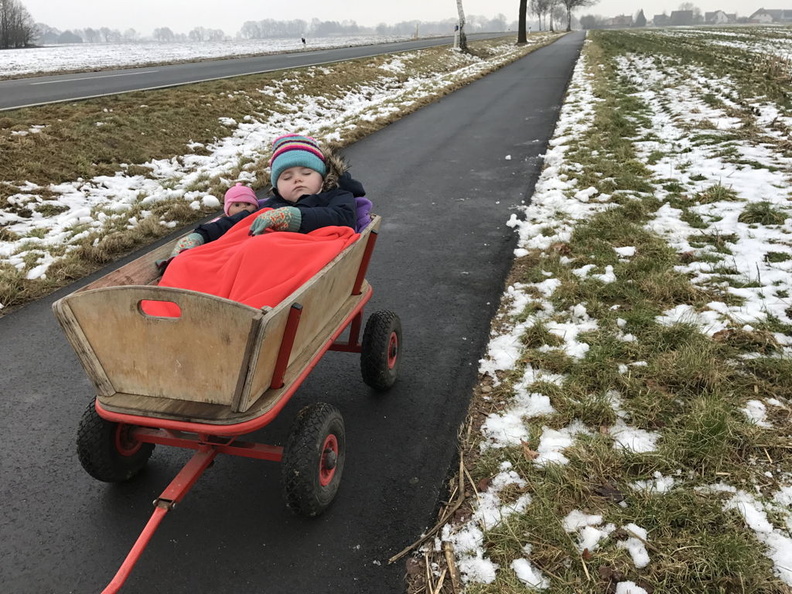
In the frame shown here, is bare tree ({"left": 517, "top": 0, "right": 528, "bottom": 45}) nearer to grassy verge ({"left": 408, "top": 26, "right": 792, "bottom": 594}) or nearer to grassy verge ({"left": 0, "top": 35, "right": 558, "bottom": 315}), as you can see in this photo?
grassy verge ({"left": 0, "top": 35, "right": 558, "bottom": 315})

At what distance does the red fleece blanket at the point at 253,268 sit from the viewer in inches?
91.7

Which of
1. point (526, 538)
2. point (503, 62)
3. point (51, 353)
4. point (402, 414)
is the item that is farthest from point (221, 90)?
point (503, 62)

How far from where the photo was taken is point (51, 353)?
370 cm

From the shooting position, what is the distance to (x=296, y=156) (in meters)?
3.29

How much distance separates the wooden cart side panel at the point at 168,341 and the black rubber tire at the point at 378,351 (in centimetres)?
117

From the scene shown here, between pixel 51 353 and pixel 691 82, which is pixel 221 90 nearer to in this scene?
pixel 51 353

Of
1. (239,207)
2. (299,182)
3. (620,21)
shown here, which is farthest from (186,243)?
(620,21)

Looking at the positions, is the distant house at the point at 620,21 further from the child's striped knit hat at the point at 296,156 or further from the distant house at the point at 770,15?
the child's striped knit hat at the point at 296,156

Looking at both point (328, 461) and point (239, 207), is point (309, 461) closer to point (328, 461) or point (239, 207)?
point (328, 461)

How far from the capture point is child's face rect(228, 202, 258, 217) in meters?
3.55

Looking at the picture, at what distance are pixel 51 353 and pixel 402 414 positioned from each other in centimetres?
258

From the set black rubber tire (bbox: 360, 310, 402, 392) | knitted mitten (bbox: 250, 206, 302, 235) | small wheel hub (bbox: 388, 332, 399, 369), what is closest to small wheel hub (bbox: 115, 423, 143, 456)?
knitted mitten (bbox: 250, 206, 302, 235)

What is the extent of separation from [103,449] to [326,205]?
1.80m

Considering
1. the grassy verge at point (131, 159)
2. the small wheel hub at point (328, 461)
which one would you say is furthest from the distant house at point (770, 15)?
the small wheel hub at point (328, 461)
